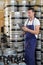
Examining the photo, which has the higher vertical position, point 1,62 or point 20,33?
point 20,33

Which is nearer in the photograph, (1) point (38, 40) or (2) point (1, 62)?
(2) point (1, 62)

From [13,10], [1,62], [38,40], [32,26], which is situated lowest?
[1,62]

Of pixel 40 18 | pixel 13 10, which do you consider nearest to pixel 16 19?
pixel 13 10

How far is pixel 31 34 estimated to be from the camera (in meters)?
2.26

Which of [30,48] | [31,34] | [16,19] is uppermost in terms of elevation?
[16,19]

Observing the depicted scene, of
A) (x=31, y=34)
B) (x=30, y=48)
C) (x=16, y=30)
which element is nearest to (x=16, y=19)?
(x=16, y=30)

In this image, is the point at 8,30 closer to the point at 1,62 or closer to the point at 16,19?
the point at 16,19

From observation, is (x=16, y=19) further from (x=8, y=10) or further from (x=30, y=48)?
(x=30, y=48)

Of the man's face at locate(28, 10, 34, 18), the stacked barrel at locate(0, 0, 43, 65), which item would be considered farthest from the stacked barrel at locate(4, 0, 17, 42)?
the man's face at locate(28, 10, 34, 18)

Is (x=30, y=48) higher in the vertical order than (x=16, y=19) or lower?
lower

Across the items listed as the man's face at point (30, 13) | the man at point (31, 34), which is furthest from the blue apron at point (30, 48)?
the man's face at point (30, 13)

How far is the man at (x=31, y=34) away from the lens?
7.36 ft

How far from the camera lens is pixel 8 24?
2.29 metres

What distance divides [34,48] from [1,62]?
1.27 feet
